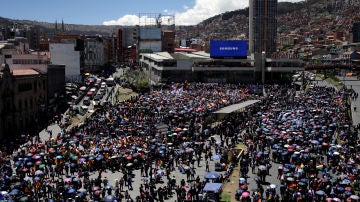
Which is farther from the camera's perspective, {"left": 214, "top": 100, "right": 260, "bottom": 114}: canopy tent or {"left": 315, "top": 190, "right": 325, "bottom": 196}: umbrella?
{"left": 214, "top": 100, "right": 260, "bottom": 114}: canopy tent

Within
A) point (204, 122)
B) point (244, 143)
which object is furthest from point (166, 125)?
point (244, 143)

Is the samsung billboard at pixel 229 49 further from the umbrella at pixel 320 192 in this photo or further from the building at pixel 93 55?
the umbrella at pixel 320 192

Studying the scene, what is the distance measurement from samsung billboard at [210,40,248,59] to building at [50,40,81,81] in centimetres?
3125

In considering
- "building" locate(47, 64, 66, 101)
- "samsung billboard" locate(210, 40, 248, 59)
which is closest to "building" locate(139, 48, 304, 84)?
"samsung billboard" locate(210, 40, 248, 59)

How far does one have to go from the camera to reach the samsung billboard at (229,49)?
10257cm

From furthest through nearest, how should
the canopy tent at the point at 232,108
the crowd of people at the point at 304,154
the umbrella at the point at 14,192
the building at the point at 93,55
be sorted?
the building at the point at 93,55 → the canopy tent at the point at 232,108 → the crowd of people at the point at 304,154 → the umbrella at the point at 14,192

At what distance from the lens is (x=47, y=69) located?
74.2 meters

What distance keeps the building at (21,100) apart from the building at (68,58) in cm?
3498

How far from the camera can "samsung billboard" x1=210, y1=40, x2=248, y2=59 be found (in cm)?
10257

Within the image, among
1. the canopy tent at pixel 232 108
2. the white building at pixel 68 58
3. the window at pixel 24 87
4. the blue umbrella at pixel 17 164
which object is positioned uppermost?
the white building at pixel 68 58

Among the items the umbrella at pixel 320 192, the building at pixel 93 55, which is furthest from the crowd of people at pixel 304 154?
the building at pixel 93 55

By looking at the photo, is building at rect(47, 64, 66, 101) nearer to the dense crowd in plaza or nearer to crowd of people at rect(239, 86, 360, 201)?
the dense crowd in plaza

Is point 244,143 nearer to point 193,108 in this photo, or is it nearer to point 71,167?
point 193,108

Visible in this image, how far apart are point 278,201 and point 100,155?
15709 mm
